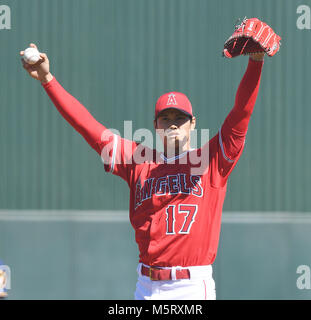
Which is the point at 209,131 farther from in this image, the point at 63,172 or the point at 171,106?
the point at 171,106

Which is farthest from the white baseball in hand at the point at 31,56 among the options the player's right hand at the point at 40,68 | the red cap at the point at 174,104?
the red cap at the point at 174,104

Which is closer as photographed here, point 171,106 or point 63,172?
point 171,106

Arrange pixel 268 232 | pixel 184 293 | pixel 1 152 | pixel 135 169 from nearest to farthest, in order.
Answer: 1. pixel 184 293
2. pixel 135 169
3. pixel 268 232
4. pixel 1 152

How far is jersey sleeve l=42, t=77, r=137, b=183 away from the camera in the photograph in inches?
86.6

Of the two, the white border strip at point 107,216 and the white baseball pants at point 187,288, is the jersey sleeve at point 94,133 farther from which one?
the white border strip at point 107,216

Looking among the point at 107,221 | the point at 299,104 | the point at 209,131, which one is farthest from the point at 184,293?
the point at 299,104

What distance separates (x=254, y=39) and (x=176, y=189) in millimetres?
741

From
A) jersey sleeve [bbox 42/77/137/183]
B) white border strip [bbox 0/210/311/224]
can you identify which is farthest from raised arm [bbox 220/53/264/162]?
white border strip [bbox 0/210/311/224]

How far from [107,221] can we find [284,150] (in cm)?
186

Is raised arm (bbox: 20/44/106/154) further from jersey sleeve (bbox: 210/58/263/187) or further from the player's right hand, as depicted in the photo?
jersey sleeve (bbox: 210/58/263/187)

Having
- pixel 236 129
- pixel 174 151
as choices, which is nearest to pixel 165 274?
pixel 174 151

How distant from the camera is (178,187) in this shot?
6.97 feet

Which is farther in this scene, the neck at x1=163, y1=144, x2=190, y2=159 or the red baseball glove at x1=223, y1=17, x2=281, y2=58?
the neck at x1=163, y1=144, x2=190, y2=159

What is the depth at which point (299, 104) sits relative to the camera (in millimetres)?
4539
